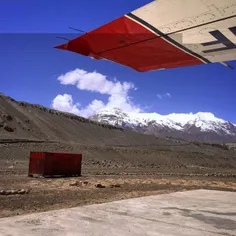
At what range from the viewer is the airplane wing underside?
3.60m

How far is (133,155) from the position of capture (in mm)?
48750

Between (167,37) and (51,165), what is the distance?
624 inches

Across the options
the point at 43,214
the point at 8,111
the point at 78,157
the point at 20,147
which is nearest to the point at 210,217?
the point at 43,214

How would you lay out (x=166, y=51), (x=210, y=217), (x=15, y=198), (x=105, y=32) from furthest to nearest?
1. (x=15, y=198)
2. (x=210, y=217)
3. (x=166, y=51)
4. (x=105, y=32)

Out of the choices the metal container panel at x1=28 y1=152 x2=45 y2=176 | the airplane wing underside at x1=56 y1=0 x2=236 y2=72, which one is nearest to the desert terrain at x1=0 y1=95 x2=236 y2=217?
the metal container panel at x1=28 y1=152 x2=45 y2=176

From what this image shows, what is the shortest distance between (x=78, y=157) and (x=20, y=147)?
63.6 ft

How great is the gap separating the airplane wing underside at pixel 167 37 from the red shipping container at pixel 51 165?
1452 cm

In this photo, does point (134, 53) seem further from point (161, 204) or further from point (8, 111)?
point (8, 111)

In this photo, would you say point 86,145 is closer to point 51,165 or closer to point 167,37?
point 51,165

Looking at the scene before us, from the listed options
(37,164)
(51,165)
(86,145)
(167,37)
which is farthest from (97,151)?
(167,37)

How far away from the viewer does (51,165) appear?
19.1 meters

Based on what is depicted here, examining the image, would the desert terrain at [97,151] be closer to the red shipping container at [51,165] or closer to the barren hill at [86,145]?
the barren hill at [86,145]

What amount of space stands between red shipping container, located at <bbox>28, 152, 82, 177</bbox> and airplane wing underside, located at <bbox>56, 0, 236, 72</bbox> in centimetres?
1452

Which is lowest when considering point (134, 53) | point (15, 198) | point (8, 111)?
point (15, 198)
